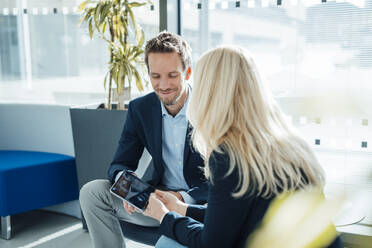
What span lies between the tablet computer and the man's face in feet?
1.43

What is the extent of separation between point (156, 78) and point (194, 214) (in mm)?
727

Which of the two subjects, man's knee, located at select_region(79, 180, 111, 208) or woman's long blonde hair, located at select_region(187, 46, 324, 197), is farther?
man's knee, located at select_region(79, 180, 111, 208)

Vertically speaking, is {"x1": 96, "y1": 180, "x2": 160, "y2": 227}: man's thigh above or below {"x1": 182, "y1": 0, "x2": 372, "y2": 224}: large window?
below

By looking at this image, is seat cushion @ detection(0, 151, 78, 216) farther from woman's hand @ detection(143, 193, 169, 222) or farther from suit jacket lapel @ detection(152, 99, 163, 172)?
woman's hand @ detection(143, 193, 169, 222)

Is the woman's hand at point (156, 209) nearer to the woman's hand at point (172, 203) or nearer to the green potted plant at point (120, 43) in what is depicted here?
the woman's hand at point (172, 203)

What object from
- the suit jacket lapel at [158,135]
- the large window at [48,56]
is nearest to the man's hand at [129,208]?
the suit jacket lapel at [158,135]

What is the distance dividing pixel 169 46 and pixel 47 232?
167 centimetres

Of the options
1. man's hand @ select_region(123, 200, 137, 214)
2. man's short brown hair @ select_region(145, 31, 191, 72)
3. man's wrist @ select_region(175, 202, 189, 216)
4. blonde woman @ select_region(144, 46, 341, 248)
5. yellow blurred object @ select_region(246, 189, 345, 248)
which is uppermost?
man's short brown hair @ select_region(145, 31, 191, 72)

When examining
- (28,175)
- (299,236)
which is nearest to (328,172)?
(299,236)

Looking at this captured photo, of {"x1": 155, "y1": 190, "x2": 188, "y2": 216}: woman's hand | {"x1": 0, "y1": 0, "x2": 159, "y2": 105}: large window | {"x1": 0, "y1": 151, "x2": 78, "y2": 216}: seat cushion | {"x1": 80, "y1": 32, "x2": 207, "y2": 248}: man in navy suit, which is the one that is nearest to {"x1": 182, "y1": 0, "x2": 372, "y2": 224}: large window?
{"x1": 80, "y1": 32, "x2": 207, "y2": 248}: man in navy suit

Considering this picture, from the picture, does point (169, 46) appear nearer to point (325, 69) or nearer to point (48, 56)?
point (325, 69)

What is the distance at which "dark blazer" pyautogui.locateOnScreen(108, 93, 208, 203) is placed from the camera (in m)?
1.95

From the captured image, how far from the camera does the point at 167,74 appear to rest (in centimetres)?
198

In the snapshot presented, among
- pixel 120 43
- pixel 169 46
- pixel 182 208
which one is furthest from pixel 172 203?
pixel 120 43
